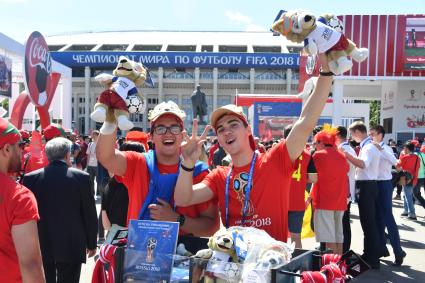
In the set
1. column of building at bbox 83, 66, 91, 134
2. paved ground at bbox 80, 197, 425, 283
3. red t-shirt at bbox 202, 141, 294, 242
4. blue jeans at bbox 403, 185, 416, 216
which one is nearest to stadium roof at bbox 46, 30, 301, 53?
column of building at bbox 83, 66, 91, 134

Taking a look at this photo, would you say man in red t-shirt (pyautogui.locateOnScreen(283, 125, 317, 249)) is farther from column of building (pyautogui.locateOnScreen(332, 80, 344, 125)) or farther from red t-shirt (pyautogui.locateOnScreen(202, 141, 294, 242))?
column of building (pyautogui.locateOnScreen(332, 80, 344, 125))

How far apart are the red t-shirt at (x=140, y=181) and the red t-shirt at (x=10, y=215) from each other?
0.67 meters

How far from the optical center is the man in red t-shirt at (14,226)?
2.16 metres

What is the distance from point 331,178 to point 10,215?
4.42m

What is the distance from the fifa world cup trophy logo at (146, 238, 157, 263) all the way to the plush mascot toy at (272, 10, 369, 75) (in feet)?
3.84

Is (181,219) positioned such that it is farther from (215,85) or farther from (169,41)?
(169,41)

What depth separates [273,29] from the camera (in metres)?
2.40

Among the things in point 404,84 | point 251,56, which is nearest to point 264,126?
point 404,84

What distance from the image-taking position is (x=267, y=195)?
7.98 ft

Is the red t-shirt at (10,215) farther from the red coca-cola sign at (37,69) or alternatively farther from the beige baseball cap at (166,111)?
the red coca-cola sign at (37,69)

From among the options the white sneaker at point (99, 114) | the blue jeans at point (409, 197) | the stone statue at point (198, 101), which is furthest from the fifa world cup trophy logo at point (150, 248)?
the stone statue at point (198, 101)

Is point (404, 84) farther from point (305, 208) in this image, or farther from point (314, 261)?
point (314, 261)

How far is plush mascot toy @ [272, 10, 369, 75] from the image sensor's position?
2.21 meters

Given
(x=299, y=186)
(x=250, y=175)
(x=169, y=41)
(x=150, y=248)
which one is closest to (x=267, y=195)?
(x=250, y=175)
